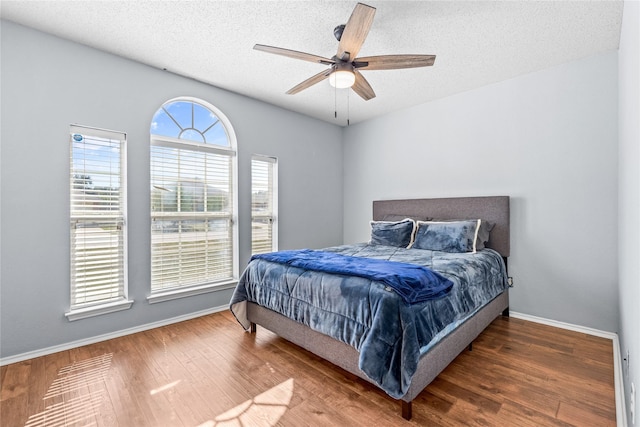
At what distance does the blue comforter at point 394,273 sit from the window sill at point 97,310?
1613mm

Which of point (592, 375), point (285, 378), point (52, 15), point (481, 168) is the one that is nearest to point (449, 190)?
point (481, 168)

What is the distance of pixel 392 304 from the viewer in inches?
67.6

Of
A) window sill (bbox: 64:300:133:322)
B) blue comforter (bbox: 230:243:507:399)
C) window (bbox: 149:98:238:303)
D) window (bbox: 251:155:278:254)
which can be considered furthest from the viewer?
window (bbox: 251:155:278:254)

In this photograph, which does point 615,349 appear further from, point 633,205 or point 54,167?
point 54,167

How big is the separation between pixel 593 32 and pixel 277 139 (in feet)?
11.2

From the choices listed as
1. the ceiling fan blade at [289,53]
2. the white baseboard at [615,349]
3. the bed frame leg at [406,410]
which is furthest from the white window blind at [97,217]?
the white baseboard at [615,349]

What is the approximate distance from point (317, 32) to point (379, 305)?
2.24m

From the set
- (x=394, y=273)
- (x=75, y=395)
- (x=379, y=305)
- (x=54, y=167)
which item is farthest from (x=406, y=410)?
(x=54, y=167)

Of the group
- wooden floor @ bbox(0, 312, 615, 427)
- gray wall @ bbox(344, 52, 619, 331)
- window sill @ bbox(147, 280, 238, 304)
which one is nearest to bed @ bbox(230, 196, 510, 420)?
wooden floor @ bbox(0, 312, 615, 427)

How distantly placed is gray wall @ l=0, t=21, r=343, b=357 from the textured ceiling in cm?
19

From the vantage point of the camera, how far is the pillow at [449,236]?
312cm

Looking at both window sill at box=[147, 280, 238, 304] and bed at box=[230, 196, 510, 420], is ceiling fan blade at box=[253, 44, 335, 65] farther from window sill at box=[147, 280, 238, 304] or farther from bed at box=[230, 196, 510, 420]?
window sill at box=[147, 280, 238, 304]

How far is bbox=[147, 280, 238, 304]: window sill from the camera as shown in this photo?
3.08 m

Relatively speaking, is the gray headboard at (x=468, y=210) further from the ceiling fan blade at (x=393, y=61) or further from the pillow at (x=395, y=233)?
the ceiling fan blade at (x=393, y=61)
